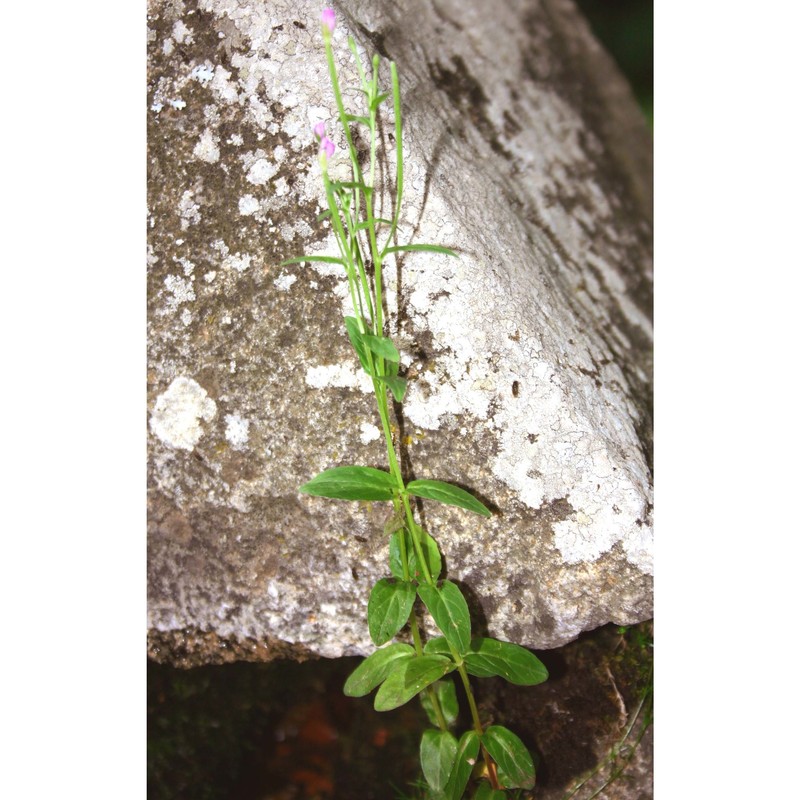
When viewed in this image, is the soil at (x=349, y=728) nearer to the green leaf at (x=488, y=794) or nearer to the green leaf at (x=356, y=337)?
the green leaf at (x=488, y=794)

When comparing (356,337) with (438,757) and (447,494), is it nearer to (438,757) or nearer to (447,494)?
(447,494)

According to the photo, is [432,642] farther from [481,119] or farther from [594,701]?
[481,119]

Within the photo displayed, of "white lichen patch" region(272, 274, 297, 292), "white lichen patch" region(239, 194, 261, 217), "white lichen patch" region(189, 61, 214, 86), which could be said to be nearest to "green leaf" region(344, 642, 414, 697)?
"white lichen patch" region(272, 274, 297, 292)

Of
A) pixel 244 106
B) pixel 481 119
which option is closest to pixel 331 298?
pixel 244 106

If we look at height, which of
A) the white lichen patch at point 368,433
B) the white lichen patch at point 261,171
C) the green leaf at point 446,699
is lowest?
the green leaf at point 446,699

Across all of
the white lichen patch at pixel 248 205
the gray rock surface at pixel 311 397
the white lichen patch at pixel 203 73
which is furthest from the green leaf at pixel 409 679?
the white lichen patch at pixel 203 73
